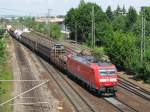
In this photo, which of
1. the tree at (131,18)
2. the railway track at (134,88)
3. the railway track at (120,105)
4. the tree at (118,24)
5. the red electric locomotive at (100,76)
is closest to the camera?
the railway track at (120,105)

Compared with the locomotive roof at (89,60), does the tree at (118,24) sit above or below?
above

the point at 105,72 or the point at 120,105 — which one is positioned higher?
the point at 105,72

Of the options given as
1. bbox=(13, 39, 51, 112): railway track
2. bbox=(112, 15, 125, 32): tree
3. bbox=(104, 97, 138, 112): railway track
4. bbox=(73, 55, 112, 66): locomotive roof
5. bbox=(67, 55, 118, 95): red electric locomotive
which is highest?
bbox=(112, 15, 125, 32): tree

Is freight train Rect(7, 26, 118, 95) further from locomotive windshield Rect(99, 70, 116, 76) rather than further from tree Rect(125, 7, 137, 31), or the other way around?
tree Rect(125, 7, 137, 31)

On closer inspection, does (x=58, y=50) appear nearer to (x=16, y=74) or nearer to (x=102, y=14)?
(x=16, y=74)

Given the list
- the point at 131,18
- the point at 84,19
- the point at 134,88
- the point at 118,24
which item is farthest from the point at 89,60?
the point at 131,18

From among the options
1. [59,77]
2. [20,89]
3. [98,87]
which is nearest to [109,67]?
[98,87]

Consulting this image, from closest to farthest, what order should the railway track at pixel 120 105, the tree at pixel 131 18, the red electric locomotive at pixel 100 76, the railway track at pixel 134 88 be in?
the railway track at pixel 120 105
the red electric locomotive at pixel 100 76
the railway track at pixel 134 88
the tree at pixel 131 18

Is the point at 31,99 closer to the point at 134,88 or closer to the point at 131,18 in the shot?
the point at 134,88

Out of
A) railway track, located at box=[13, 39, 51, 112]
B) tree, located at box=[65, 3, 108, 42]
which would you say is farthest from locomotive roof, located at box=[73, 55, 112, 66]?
tree, located at box=[65, 3, 108, 42]

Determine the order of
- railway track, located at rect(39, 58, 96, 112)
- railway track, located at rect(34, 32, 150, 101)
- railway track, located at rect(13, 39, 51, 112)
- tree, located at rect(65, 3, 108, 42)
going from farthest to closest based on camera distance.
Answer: tree, located at rect(65, 3, 108, 42) < railway track, located at rect(34, 32, 150, 101) < railway track, located at rect(39, 58, 96, 112) < railway track, located at rect(13, 39, 51, 112)

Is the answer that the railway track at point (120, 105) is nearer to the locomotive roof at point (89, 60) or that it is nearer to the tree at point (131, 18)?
the locomotive roof at point (89, 60)

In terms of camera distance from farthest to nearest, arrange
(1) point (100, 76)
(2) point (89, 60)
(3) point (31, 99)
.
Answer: (2) point (89, 60)
(1) point (100, 76)
(3) point (31, 99)

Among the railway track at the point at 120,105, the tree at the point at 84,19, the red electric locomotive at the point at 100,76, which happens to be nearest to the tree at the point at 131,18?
the tree at the point at 84,19
